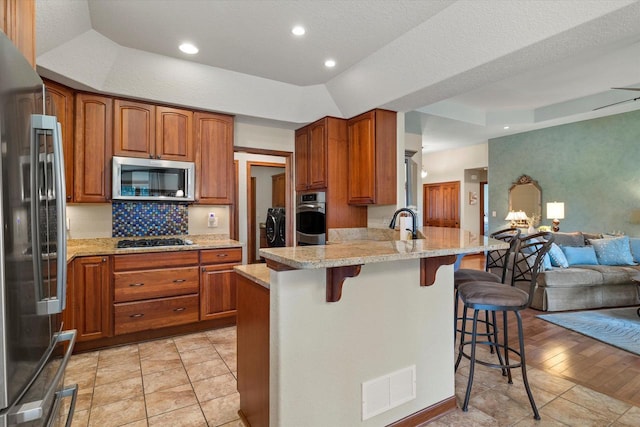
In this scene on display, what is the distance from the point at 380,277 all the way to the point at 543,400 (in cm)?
146

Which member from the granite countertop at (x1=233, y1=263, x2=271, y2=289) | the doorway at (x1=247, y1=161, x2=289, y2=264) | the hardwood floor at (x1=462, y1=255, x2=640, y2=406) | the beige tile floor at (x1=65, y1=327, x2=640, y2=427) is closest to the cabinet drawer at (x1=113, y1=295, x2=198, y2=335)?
the beige tile floor at (x1=65, y1=327, x2=640, y2=427)

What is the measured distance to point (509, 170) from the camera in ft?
21.8

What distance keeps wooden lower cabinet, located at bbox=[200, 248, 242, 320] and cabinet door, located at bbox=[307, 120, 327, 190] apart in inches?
50.4

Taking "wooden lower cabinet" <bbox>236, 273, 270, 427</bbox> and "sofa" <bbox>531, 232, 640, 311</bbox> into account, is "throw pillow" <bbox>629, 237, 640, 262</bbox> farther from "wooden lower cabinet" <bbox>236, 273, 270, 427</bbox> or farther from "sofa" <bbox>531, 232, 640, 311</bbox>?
"wooden lower cabinet" <bbox>236, 273, 270, 427</bbox>

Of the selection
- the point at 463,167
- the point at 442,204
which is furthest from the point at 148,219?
the point at 442,204

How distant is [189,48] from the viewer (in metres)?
2.99

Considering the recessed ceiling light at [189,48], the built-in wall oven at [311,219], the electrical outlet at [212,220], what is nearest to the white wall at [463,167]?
the built-in wall oven at [311,219]

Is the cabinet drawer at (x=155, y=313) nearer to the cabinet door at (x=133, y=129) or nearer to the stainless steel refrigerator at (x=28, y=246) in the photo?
the cabinet door at (x=133, y=129)

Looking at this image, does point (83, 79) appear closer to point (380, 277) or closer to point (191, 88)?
point (191, 88)

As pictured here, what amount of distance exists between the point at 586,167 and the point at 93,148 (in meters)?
7.09

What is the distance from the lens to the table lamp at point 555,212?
5.59m

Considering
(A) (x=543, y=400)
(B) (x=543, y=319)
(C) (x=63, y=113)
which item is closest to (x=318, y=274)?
(A) (x=543, y=400)

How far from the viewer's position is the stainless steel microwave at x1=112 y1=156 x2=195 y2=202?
125 inches

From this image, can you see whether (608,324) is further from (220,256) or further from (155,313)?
(155,313)
